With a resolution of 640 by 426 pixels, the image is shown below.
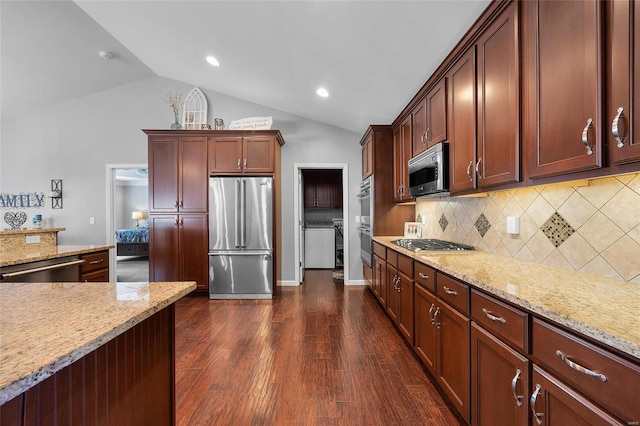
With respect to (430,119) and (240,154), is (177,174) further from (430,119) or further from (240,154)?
(430,119)

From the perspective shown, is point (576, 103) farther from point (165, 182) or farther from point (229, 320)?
point (165, 182)

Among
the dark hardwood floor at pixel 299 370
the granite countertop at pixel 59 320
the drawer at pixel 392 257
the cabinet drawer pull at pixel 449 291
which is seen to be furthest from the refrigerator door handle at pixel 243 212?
the cabinet drawer pull at pixel 449 291

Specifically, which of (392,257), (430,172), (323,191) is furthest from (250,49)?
(323,191)

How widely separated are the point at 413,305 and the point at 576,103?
5.42 ft

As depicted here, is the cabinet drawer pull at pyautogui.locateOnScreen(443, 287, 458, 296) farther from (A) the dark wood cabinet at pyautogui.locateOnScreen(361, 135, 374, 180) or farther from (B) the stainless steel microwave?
(A) the dark wood cabinet at pyautogui.locateOnScreen(361, 135, 374, 180)

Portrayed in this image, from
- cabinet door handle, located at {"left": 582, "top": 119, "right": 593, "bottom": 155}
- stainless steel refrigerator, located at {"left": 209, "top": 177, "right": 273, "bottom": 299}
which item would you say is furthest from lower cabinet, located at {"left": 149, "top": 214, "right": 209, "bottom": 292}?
cabinet door handle, located at {"left": 582, "top": 119, "right": 593, "bottom": 155}

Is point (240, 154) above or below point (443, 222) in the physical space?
above

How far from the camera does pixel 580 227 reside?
4.66 feet

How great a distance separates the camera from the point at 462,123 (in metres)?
1.97

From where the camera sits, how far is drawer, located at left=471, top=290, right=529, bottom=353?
3.38 ft

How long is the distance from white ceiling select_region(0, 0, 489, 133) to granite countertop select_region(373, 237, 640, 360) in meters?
1.54

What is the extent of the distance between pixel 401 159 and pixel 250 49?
2.10 m

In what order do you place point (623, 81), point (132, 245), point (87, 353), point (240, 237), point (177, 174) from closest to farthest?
point (87, 353) → point (623, 81) → point (240, 237) → point (177, 174) → point (132, 245)

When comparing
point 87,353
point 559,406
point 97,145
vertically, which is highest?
point 97,145
